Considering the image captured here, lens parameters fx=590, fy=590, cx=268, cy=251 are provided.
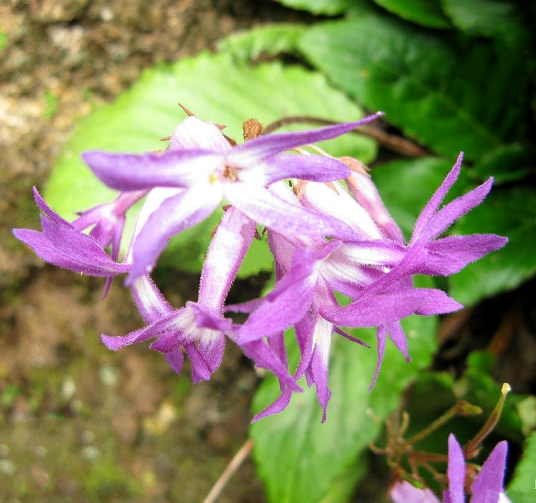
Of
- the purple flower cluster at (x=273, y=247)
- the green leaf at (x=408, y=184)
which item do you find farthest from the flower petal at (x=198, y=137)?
the green leaf at (x=408, y=184)

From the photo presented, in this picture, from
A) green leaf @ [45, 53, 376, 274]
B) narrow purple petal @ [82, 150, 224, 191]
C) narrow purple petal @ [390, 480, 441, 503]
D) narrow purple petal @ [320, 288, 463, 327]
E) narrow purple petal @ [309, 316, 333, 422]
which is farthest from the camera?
green leaf @ [45, 53, 376, 274]

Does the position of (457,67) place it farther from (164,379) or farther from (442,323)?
(164,379)

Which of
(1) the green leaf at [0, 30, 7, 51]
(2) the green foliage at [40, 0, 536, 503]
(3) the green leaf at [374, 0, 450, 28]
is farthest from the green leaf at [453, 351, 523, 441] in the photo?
(1) the green leaf at [0, 30, 7, 51]

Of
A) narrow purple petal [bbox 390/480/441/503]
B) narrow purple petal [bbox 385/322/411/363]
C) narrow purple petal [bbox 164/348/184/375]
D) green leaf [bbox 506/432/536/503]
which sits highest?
narrow purple petal [bbox 164/348/184/375]

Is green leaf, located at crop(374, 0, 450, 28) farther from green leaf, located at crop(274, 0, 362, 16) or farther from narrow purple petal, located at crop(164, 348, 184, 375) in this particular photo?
narrow purple petal, located at crop(164, 348, 184, 375)

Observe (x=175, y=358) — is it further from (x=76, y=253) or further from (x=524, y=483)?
(x=524, y=483)

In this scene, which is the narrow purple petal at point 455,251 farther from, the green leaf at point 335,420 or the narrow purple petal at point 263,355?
the green leaf at point 335,420

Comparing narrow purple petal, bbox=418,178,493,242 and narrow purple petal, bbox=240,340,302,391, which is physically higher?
narrow purple petal, bbox=418,178,493,242

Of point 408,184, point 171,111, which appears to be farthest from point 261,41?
point 408,184
